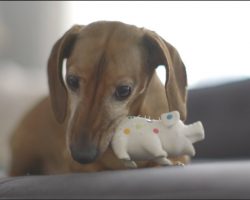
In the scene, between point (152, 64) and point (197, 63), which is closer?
point (152, 64)

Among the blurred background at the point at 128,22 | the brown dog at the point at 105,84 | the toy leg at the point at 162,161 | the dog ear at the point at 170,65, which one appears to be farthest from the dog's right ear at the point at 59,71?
the blurred background at the point at 128,22

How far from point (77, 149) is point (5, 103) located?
177 centimetres

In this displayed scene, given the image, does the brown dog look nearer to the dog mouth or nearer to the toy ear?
the dog mouth

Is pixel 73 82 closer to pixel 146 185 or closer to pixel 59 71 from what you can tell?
pixel 59 71

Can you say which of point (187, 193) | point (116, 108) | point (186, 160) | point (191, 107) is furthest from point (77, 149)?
point (191, 107)

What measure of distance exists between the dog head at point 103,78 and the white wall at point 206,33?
33.8 inches

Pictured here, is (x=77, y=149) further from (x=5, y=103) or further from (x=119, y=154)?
(x=5, y=103)

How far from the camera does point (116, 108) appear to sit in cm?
107

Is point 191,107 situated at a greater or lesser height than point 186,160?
greater

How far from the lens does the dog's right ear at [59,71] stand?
1.21m

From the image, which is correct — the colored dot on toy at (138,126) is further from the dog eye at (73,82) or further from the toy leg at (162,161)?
the dog eye at (73,82)

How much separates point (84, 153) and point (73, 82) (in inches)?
8.5

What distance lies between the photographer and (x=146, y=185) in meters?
0.75

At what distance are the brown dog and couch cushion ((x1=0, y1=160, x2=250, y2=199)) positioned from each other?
0.14 metres
